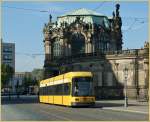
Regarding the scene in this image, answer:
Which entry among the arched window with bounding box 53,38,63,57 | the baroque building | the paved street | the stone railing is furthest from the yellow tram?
the arched window with bounding box 53,38,63,57

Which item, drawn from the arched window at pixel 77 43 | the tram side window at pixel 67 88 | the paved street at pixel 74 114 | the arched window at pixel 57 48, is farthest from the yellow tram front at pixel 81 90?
the arched window at pixel 57 48

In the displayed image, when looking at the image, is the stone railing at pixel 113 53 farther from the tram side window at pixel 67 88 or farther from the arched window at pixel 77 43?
the tram side window at pixel 67 88

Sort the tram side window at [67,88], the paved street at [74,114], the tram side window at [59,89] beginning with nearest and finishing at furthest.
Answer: the paved street at [74,114], the tram side window at [67,88], the tram side window at [59,89]

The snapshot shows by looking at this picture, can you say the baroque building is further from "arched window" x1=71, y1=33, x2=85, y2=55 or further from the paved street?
the paved street

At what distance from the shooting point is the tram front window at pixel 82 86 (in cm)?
5034

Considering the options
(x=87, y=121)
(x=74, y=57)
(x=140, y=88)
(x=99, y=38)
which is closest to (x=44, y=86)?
(x=140, y=88)

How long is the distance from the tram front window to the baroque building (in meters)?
35.9

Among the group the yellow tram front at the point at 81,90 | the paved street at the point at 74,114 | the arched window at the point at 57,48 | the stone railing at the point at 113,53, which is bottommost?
the paved street at the point at 74,114

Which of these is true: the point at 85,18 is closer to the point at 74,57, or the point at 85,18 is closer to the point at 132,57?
the point at 74,57

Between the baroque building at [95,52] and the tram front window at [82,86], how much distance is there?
3593 centimetres

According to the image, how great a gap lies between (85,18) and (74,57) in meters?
21.9

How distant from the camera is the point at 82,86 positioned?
5044cm

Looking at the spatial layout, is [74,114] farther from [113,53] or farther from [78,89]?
[113,53]

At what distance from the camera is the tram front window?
50344mm
